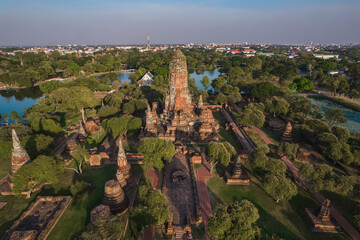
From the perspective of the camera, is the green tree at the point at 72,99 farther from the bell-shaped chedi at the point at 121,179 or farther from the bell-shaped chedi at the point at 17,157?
the bell-shaped chedi at the point at 121,179

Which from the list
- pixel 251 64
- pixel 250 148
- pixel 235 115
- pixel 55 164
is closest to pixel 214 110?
pixel 235 115

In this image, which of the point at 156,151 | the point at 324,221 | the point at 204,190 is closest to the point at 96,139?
the point at 156,151

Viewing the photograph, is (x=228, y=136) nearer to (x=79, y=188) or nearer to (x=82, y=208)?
(x=79, y=188)

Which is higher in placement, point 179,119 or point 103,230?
point 179,119

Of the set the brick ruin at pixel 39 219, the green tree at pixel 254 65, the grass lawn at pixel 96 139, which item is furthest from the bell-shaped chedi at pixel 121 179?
the green tree at pixel 254 65

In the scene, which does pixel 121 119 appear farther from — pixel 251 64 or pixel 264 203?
pixel 251 64

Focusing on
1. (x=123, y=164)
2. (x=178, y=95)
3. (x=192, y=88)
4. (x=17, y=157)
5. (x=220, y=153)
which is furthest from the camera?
(x=192, y=88)

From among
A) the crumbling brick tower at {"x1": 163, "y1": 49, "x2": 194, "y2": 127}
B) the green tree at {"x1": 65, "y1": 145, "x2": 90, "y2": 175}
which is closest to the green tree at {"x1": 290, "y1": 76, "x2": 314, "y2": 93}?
the crumbling brick tower at {"x1": 163, "y1": 49, "x2": 194, "y2": 127}
